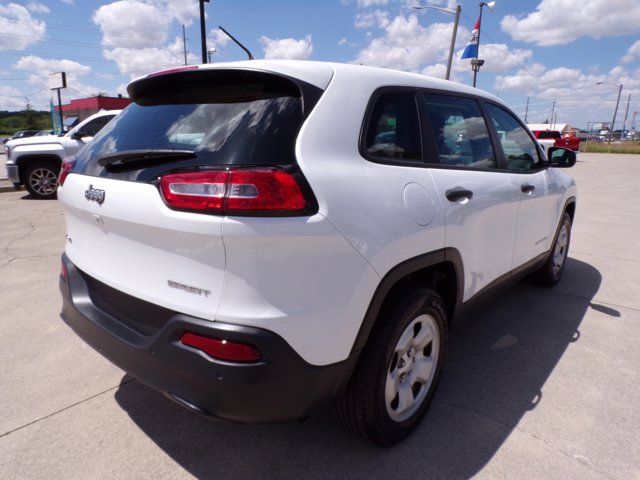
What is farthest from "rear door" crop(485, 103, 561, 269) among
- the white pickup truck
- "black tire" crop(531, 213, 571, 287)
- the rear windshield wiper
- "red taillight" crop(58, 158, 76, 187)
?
the white pickup truck

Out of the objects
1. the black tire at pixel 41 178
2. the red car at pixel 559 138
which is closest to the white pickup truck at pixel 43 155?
the black tire at pixel 41 178

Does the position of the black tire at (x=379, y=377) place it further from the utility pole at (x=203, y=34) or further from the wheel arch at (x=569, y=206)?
the utility pole at (x=203, y=34)

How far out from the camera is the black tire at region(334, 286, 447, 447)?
1.94m

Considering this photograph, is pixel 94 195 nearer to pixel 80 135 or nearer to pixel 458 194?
pixel 458 194

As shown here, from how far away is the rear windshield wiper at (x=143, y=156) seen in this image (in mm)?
1752

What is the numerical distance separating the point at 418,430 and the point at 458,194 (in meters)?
1.25

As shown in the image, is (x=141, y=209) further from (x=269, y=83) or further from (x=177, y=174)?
(x=269, y=83)

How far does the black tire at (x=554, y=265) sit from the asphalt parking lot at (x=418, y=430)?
495 mm

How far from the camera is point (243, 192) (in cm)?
156

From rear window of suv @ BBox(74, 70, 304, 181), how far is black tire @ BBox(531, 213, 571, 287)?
332 cm

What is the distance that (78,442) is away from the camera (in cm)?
221

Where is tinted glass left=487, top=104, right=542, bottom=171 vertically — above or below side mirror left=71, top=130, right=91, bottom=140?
above

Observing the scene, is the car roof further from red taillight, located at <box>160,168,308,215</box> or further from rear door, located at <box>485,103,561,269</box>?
rear door, located at <box>485,103,561,269</box>

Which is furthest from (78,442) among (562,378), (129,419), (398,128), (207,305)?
(562,378)
